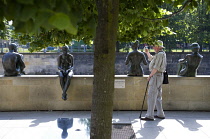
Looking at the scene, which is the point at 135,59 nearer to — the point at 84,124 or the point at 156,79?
the point at 156,79

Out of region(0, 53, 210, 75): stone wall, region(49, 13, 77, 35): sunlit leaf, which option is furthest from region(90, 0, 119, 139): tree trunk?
region(0, 53, 210, 75): stone wall

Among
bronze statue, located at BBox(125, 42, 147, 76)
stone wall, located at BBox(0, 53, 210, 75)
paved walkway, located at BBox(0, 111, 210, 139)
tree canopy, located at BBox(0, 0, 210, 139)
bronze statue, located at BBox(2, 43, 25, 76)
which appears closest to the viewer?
tree canopy, located at BBox(0, 0, 210, 139)

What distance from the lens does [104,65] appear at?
2973 millimetres

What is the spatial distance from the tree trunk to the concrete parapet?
5.53 meters

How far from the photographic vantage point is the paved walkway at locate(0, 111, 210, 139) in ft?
18.0

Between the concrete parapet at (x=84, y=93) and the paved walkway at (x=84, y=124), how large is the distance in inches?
11.7

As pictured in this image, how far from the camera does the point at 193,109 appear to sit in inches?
346

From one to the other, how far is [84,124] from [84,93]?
305 centimetres

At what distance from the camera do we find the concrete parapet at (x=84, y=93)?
341 inches

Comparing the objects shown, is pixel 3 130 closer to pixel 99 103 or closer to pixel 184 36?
pixel 99 103

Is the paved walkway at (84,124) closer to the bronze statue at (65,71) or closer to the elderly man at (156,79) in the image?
the elderly man at (156,79)

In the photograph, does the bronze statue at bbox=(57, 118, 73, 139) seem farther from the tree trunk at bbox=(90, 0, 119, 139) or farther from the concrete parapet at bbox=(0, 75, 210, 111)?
the concrete parapet at bbox=(0, 75, 210, 111)

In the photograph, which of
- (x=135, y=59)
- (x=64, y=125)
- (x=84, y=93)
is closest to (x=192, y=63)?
(x=135, y=59)

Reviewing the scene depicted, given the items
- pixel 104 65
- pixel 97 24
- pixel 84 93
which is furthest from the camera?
pixel 84 93
